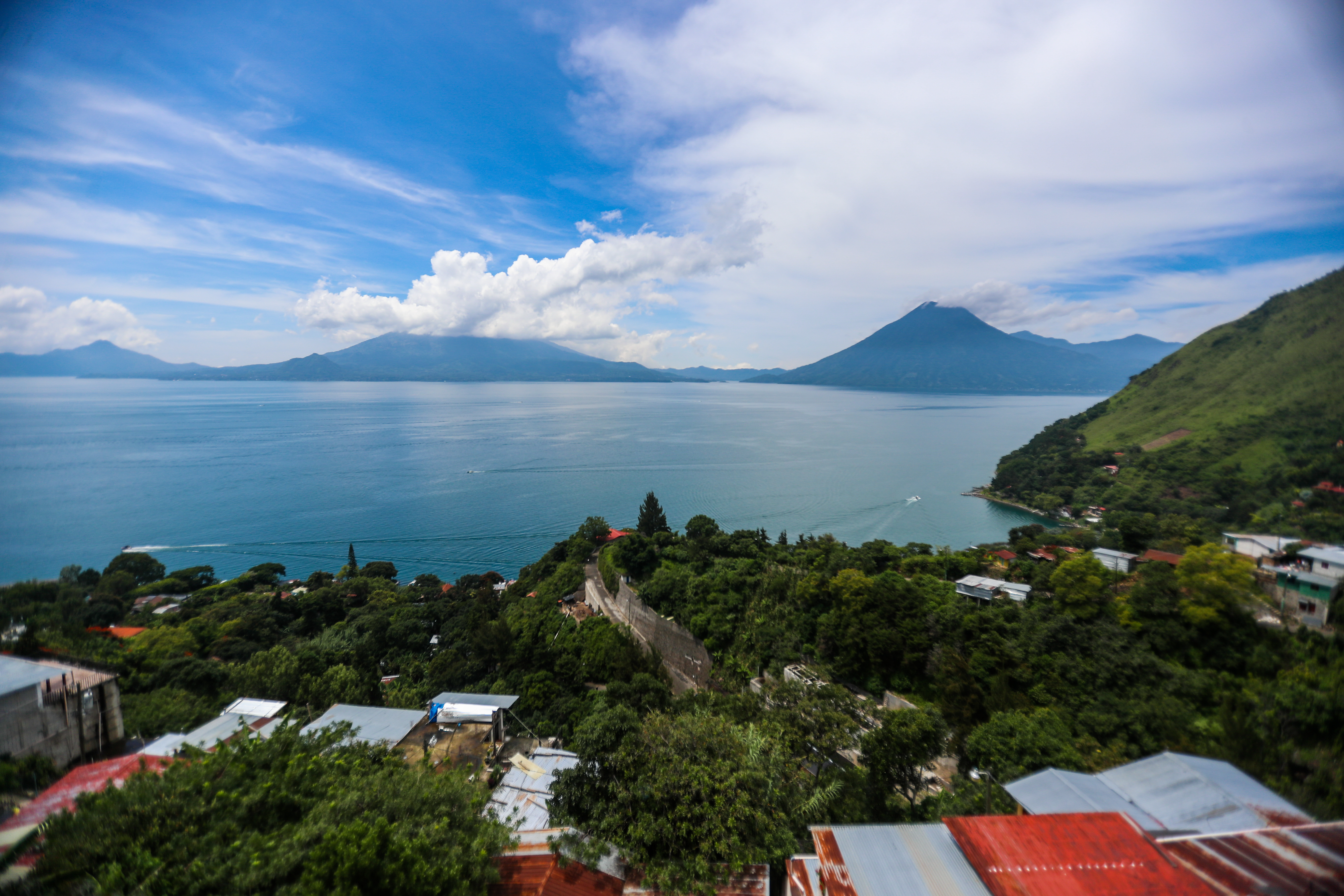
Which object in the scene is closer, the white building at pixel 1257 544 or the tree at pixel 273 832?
the tree at pixel 273 832

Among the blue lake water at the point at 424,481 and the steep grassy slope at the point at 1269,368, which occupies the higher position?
the steep grassy slope at the point at 1269,368

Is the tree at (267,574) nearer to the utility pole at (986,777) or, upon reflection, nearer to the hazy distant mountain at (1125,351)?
the utility pole at (986,777)

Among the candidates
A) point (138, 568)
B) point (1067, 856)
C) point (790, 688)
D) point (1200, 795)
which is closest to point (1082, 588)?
point (790, 688)

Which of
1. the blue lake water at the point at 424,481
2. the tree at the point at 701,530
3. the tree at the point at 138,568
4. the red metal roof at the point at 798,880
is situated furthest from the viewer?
the blue lake water at the point at 424,481

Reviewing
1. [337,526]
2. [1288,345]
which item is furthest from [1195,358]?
[337,526]

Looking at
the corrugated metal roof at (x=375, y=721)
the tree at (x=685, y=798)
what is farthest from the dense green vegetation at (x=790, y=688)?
the corrugated metal roof at (x=375, y=721)

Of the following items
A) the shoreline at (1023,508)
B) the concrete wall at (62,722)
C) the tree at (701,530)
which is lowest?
the shoreline at (1023,508)

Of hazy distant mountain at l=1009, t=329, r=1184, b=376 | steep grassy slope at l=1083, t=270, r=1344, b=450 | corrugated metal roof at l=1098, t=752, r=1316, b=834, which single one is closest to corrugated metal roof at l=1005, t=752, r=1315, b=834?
corrugated metal roof at l=1098, t=752, r=1316, b=834

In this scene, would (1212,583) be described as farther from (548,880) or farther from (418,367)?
(418,367)
